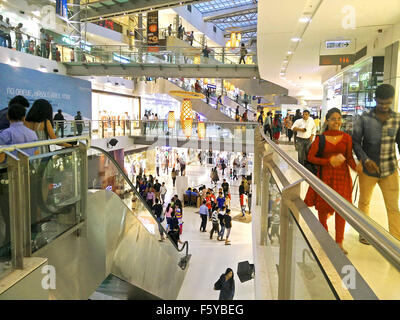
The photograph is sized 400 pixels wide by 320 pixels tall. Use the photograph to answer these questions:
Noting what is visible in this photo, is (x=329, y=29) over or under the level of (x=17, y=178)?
over

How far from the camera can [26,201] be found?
9.27 ft

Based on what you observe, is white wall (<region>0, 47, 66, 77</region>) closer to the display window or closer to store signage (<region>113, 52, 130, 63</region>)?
store signage (<region>113, 52, 130, 63</region>)

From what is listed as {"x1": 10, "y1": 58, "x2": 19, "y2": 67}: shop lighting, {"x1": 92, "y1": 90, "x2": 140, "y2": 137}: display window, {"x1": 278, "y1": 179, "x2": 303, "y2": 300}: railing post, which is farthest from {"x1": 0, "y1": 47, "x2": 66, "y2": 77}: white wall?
{"x1": 278, "y1": 179, "x2": 303, "y2": 300}: railing post

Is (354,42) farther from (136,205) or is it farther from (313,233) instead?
(313,233)

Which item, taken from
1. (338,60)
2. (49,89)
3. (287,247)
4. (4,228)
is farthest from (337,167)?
(49,89)

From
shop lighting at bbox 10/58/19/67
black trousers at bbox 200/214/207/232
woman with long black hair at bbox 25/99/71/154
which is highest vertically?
shop lighting at bbox 10/58/19/67

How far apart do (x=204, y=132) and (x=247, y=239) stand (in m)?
7.73

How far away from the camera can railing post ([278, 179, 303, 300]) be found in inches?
67.5

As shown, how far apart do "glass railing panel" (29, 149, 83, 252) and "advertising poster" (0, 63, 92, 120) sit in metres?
11.9

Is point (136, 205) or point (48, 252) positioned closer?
point (48, 252)

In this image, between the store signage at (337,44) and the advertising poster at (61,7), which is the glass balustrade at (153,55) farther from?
the store signage at (337,44)

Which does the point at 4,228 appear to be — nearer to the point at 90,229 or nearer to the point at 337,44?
the point at 90,229

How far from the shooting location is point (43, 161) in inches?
124
